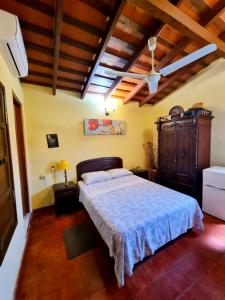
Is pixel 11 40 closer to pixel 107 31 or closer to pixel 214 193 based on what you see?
pixel 107 31

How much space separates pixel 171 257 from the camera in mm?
1811

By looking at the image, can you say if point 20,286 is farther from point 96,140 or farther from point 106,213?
point 96,140

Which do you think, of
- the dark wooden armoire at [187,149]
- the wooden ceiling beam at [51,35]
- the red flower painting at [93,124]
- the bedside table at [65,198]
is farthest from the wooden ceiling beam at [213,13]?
the bedside table at [65,198]

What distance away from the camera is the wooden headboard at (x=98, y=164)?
3565 millimetres

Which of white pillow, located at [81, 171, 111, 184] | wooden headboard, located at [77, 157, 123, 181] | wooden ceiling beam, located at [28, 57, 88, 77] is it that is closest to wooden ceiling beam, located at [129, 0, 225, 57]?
wooden ceiling beam, located at [28, 57, 88, 77]

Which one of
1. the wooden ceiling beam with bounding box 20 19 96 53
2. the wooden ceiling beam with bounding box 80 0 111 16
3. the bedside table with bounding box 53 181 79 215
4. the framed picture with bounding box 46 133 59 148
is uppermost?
the wooden ceiling beam with bounding box 80 0 111 16

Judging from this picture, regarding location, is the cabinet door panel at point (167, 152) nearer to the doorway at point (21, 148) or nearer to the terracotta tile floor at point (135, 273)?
the terracotta tile floor at point (135, 273)

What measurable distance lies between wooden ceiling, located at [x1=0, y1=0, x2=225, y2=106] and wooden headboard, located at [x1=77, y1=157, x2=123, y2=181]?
193cm

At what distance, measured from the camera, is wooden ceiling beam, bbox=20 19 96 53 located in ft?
6.04

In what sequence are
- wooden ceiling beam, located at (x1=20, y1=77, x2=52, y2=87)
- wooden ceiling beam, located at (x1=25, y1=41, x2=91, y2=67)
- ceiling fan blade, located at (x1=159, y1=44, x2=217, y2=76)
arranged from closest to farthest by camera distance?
ceiling fan blade, located at (x1=159, y1=44, x2=217, y2=76) → wooden ceiling beam, located at (x1=25, y1=41, x2=91, y2=67) → wooden ceiling beam, located at (x1=20, y1=77, x2=52, y2=87)

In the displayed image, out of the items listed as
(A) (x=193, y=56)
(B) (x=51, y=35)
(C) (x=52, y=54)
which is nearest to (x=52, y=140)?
(C) (x=52, y=54)

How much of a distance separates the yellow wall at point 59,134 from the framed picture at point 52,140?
2.8 inches

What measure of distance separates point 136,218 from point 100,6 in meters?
2.62

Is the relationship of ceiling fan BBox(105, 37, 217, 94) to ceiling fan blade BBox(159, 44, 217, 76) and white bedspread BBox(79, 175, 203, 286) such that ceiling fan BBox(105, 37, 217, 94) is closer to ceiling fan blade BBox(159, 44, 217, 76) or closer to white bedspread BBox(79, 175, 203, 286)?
ceiling fan blade BBox(159, 44, 217, 76)
